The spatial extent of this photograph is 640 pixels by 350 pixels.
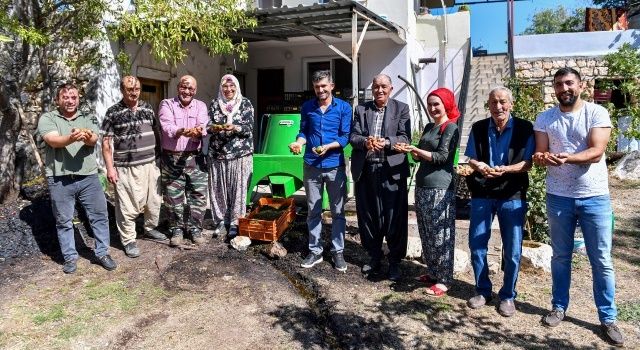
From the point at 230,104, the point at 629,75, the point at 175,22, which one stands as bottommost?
the point at 230,104

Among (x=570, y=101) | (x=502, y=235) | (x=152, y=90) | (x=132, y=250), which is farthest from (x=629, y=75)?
(x=152, y=90)

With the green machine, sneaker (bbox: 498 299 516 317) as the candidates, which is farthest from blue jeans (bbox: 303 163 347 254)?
the green machine

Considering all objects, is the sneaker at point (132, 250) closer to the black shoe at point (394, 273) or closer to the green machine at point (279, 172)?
the green machine at point (279, 172)

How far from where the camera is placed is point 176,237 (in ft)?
15.2

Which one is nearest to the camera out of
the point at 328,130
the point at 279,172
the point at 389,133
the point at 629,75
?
the point at 389,133

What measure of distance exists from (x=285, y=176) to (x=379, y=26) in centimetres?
397

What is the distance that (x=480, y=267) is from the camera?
3400 mm

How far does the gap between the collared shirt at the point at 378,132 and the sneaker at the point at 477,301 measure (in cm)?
126

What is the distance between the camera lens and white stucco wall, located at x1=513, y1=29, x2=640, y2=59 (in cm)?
1028

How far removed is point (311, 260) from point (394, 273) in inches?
29.4

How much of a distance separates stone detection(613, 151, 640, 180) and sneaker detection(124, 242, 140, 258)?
8.90 meters

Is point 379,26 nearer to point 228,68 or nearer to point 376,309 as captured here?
point 228,68

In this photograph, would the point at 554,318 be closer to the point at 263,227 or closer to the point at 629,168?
the point at 263,227

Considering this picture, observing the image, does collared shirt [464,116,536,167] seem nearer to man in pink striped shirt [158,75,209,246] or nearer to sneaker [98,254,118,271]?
man in pink striped shirt [158,75,209,246]
